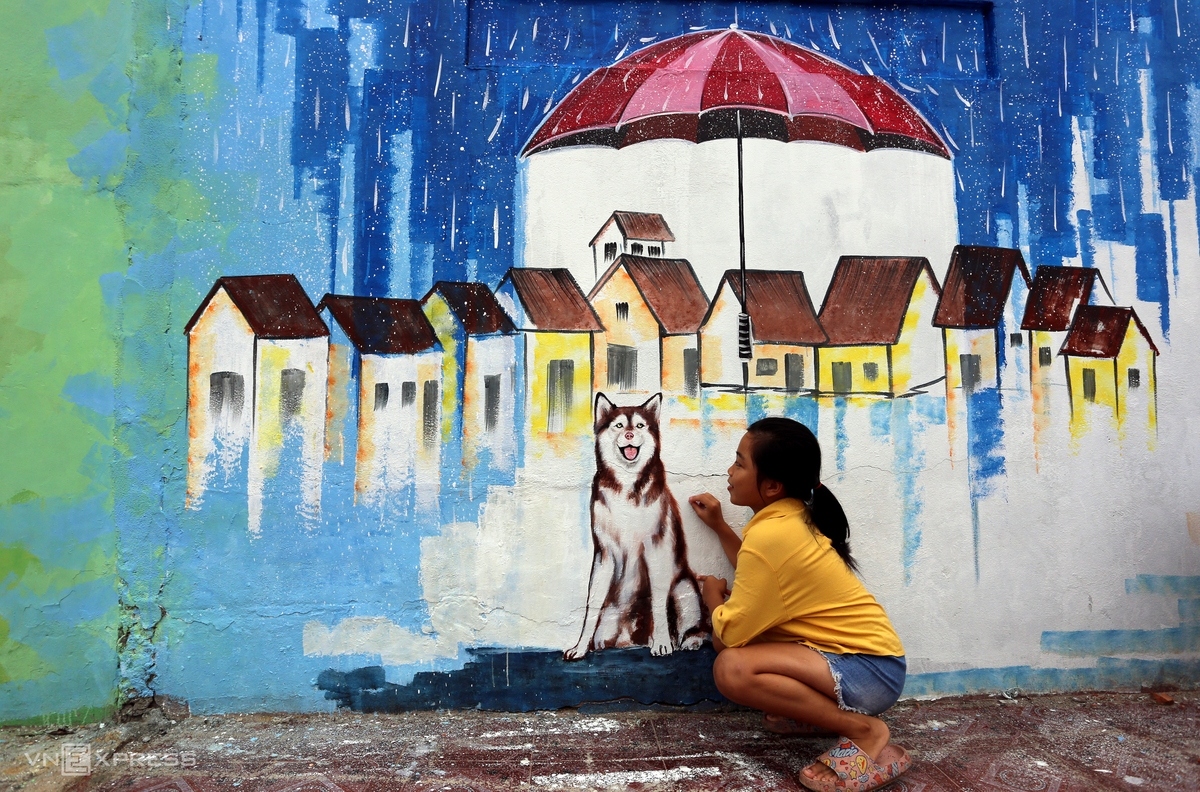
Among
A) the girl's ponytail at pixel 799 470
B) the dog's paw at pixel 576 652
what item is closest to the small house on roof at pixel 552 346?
the girl's ponytail at pixel 799 470

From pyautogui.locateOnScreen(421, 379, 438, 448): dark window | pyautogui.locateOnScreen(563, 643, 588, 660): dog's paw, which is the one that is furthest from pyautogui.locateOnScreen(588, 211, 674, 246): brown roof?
pyautogui.locateOnScreen(563, 643, 588, 660): dog's paw

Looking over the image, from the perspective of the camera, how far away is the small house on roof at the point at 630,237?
300 cm

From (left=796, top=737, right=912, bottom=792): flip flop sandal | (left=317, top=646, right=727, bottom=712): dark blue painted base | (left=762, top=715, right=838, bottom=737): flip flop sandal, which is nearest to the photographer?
(left=796, top=737, right=912, bottom=792): flip flop sandal

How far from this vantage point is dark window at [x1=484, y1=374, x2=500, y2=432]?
2953mm

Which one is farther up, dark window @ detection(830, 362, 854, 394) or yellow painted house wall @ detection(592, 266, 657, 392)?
yellow painted house wall @ detection(592, 266, 657, 392)

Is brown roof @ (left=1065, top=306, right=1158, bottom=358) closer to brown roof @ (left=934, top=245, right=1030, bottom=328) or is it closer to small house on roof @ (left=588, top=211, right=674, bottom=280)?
brown roof @ (left=934, top=245, right=1030, bottom=328)

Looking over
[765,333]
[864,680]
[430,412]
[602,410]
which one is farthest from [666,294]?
[864,680]

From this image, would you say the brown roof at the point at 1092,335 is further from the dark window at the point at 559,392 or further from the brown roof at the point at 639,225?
the dark window at the point at 559,392

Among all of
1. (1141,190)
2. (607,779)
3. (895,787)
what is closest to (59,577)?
(607,779)

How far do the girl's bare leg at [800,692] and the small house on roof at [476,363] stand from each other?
1222 mm

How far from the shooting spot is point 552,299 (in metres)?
2.98

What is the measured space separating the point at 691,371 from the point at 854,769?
61.4 inches

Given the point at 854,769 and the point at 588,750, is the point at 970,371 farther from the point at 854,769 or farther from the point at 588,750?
the point at 588,750

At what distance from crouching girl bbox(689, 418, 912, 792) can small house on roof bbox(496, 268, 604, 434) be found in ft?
2.76
